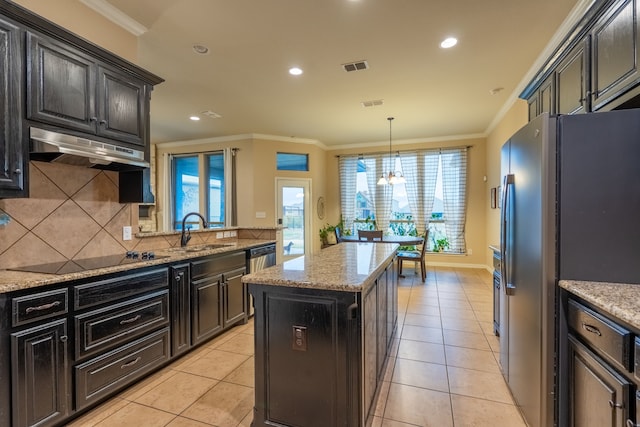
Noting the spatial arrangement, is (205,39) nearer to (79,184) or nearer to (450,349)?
(79,184)

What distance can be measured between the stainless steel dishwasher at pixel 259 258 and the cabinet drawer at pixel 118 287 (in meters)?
1.14

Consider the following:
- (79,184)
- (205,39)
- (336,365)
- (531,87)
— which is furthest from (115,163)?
(531,87)

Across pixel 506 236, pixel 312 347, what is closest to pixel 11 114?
pixel 312 347

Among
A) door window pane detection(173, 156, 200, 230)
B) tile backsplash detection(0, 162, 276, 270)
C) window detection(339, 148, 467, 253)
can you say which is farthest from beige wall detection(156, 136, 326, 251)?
tile backsplash detection(0, 162, 276, 270)

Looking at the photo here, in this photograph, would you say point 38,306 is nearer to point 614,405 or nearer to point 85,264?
point 85,264

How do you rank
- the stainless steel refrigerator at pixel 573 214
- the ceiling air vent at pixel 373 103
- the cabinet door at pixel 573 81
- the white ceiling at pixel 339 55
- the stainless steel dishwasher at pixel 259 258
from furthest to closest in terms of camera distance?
the ceiling air vent at pixel 373 103
the stainless steel dishwasher at pixel 259 258
the white ceiling at pixel 339 55
the cabinet door at pixel 573 81
the stainless steel refrigerator at pixel 573 214

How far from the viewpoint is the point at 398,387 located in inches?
88.2

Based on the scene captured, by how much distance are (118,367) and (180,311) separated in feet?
1.91

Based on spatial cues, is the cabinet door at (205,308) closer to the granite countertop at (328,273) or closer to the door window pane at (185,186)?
the granite countertop at (328,273)

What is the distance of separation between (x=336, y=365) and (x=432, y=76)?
11.3 feet

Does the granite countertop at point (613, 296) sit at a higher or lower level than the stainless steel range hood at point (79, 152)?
lower

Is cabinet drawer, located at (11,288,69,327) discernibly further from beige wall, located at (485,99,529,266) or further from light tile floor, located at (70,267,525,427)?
beige wall, located at (485,99,529,266)

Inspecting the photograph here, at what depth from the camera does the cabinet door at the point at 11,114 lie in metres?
1.70

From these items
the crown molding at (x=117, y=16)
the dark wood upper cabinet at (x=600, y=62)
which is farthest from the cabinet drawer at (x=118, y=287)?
the dark wood upper cabinet at (x=600, y=62)
